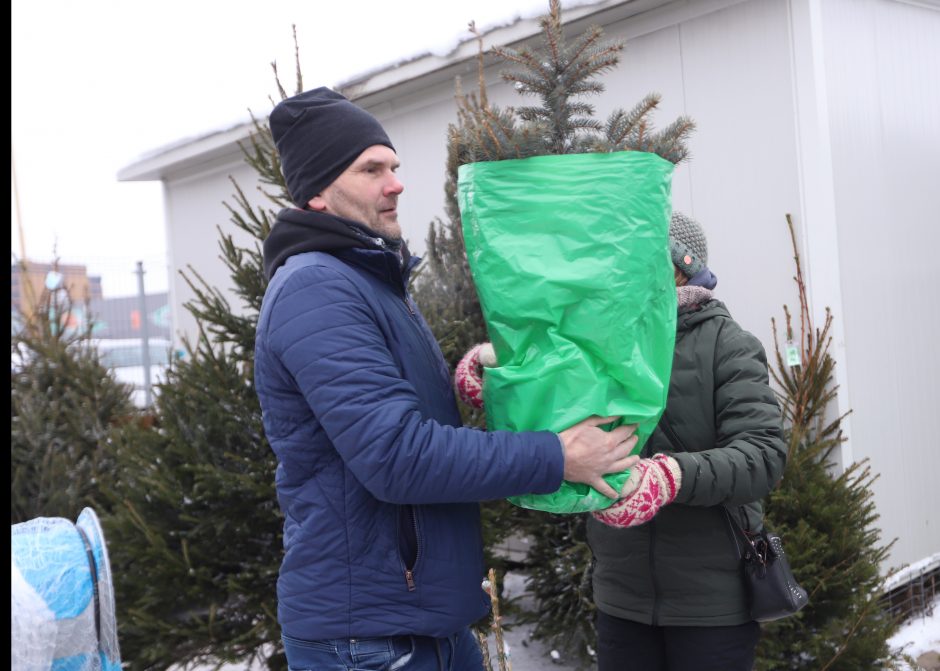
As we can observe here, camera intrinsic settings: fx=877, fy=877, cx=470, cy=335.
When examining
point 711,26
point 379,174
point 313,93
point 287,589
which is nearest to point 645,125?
point 379,174

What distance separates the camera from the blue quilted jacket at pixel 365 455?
1.67m

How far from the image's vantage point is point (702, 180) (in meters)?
4.95

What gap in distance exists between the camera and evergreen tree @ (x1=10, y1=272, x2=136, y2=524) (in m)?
5.25

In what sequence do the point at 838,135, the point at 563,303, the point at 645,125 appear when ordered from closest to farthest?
the point at 563,303 < the point at 645,125 < the point at 838,135

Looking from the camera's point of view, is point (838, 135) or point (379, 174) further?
point (838, 135)

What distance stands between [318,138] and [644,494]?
1.07 metres

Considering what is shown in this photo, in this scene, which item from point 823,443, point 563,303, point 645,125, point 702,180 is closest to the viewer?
point 563,303

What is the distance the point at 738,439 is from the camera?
221 cm

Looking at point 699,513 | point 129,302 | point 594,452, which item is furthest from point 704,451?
point 129,302

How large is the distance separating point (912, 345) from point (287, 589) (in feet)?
14.6

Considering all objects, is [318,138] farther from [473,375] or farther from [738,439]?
[738,439]

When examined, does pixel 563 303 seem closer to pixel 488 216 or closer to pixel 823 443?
pixel 488 216

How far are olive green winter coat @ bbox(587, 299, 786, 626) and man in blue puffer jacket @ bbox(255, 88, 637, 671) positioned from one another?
474 millimetres

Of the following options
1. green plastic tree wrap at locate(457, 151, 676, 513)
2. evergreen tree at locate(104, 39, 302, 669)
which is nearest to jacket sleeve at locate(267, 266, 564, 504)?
green plastic tree wrap at locate(457, 151, 676, 513)
